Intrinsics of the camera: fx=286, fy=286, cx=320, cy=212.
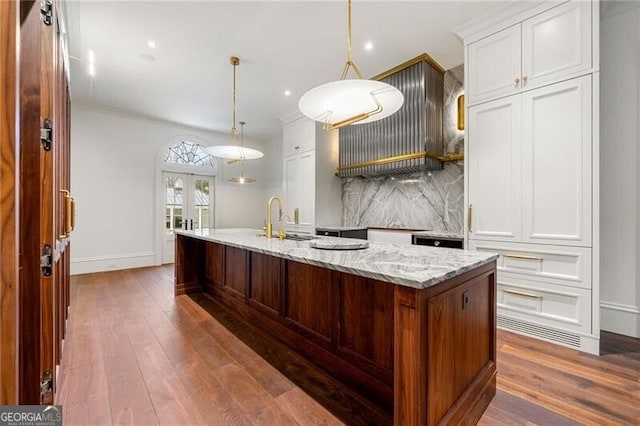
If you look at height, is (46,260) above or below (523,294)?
above

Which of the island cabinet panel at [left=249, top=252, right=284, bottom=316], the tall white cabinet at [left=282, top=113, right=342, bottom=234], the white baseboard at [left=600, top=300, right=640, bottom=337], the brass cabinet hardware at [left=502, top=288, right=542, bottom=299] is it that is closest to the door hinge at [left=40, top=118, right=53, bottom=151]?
the island cabinet panel at [left=249, top=252, right=284, bottom=316]

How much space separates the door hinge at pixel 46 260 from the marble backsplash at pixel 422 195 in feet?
12.6

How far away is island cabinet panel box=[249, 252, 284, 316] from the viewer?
8.01 ft

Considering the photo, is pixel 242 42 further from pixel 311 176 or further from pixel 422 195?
pixel 422 195

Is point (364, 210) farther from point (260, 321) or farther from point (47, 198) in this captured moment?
point (47, 198)

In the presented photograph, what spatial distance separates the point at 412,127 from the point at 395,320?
3.07 m

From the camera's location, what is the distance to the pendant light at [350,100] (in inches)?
70.0

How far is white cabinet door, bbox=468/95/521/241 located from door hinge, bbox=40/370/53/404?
327 centimetres

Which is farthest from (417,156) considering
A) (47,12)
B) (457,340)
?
(47,12)

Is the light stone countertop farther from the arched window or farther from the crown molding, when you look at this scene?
the arched window

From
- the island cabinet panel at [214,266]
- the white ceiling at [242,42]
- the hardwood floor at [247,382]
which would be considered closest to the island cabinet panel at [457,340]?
the hardwood floor at [247,382]

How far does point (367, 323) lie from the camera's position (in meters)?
1.72

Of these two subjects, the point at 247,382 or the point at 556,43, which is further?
the point at 556,43

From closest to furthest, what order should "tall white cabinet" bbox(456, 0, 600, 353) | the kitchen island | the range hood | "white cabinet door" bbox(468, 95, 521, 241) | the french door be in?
the kitchen island → "tall white cabinet" bbox(456, 0, 600, 353) → "white cabinet door" bbox(468, 95, 521, 241) → the range hood → the french door
